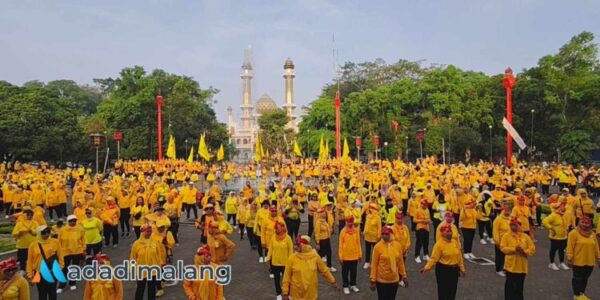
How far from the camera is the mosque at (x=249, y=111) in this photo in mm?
101000

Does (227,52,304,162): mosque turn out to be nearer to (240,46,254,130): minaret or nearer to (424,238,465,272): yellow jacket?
(240,46,254,130): minaret

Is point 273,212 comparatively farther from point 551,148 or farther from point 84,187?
point 551,148

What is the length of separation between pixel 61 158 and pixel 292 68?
237 ft

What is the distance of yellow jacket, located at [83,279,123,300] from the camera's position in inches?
210

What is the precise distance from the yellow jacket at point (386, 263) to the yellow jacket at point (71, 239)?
→ 524cm

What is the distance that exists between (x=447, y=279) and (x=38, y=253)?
6.12 m

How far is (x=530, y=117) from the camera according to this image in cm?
3944

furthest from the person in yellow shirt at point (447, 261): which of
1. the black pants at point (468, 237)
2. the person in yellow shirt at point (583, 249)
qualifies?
the black pants at point (468, 237)

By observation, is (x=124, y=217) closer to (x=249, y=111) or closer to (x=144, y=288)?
(x=144, y=288)

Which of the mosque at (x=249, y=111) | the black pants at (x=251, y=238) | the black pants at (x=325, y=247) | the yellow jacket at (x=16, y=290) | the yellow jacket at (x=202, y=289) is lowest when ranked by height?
the black pants at (x=251, y=238)

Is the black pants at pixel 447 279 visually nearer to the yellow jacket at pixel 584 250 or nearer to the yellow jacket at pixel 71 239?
the yellow jacket at pixel 584 250

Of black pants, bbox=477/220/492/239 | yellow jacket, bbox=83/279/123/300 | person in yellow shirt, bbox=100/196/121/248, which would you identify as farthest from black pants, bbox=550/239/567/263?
person in yellow shirt, bbox=100/196/121/248

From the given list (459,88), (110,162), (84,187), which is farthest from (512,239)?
(110,162)

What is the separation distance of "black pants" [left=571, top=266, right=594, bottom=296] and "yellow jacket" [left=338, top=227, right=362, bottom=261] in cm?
354
